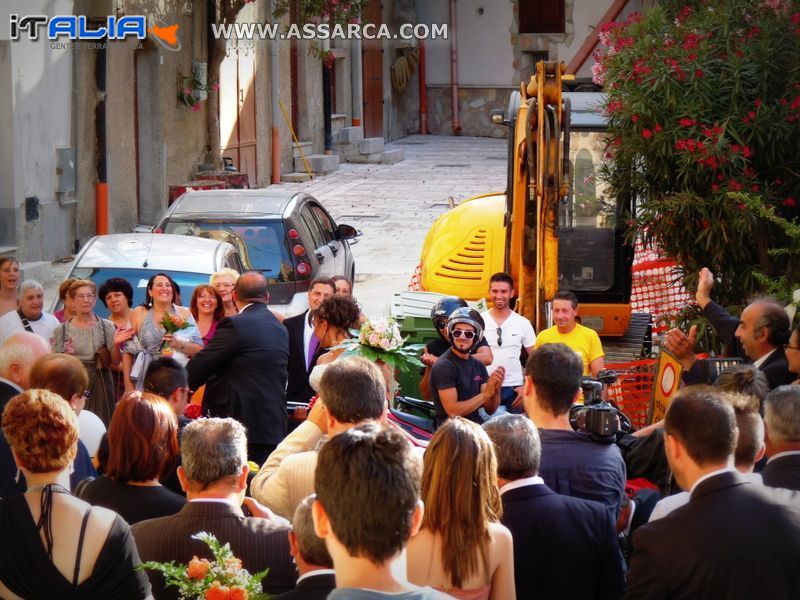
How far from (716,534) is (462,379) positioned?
392 centimetres

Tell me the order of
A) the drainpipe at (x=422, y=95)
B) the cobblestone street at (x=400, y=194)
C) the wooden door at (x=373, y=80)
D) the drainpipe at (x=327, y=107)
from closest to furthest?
the cobblestone street at (x=400, y=194), the drainpipe at (x=327, y=107), the wooden door at (x=373, y=80), the drainpipe at (x=422, y=95)

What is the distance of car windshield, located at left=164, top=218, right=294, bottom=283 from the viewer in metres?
12.5

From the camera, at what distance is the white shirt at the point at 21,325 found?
8.63 metres

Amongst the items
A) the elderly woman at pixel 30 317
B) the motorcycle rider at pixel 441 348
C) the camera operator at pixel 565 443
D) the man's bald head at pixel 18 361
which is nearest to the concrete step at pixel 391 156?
the motorcycle rider at pixel 441 348

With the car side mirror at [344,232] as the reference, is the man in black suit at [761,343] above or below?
below

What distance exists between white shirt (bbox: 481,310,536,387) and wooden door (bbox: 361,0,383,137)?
26.5 meters

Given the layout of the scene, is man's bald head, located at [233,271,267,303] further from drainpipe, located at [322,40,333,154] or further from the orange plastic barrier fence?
drainpipe, located at [322,40,333,154]

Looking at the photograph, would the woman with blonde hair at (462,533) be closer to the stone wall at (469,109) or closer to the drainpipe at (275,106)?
the drainpipe at (275,106)

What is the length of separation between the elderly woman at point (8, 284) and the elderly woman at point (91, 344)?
678mm

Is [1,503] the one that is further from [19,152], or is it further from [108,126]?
[108,126]

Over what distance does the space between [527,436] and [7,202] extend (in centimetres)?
1354

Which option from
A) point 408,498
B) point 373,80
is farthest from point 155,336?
point 373,80

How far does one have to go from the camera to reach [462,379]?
788 cm

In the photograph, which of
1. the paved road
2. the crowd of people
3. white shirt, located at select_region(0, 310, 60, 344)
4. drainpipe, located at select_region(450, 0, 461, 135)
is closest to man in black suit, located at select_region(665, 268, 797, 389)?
the crowd of people
